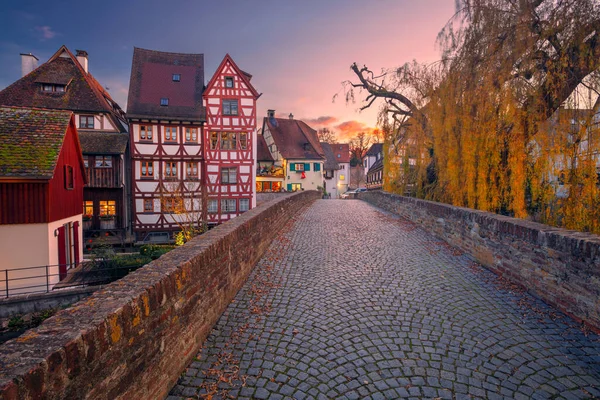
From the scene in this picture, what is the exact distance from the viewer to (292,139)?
39406mm

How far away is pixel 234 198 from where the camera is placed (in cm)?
2561

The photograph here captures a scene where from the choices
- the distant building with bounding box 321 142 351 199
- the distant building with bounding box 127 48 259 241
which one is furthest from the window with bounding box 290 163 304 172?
the distant building with bounding box 127 48 259 241

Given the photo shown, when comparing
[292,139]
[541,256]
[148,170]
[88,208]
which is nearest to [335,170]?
[292,139]

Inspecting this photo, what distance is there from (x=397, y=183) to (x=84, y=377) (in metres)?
15.6

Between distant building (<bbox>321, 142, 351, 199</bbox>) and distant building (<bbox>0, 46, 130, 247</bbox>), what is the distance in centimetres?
2828

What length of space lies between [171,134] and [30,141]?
38.2 feet

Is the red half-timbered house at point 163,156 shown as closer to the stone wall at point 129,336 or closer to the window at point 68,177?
the window at point 68,177

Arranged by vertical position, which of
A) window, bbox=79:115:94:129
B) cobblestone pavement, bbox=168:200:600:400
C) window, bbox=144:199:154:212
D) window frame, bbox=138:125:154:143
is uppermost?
window, bbox=79:115:94:129

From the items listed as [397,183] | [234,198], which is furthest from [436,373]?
[234,198]

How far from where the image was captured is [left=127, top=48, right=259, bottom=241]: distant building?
76.7ft

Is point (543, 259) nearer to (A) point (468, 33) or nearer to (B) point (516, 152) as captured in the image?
(B) point (516, 152)

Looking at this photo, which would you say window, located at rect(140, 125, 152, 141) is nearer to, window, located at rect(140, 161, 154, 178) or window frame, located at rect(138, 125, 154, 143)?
window frame, located at rect(138, 125, 154, 143)

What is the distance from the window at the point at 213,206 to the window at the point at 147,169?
458 centimetres

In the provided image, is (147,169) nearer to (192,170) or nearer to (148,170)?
(148,170)
